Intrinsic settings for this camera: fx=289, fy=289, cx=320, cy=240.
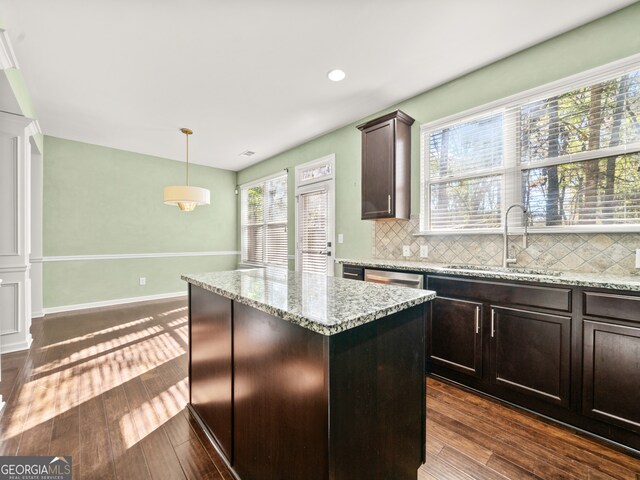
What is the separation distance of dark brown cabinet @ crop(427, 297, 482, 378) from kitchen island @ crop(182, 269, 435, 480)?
1.09 metres

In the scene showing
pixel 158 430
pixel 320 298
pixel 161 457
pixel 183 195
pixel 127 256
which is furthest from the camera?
pixel 127 256

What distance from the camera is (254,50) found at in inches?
98.3

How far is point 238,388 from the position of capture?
55.8 inches

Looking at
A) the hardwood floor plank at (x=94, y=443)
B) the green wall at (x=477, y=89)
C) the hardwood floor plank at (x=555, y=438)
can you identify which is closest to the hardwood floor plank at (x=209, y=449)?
the hardwood floor plank at (x=94, y=443)

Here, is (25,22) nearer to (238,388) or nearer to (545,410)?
(238,388)

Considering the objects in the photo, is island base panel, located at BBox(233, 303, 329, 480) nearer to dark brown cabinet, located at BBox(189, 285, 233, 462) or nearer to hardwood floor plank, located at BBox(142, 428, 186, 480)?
dark brown cabinet, located at BBox(189, 285, 233, 462)

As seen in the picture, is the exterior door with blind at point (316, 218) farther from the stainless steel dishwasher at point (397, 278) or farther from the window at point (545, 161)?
the window at point (545, 161)

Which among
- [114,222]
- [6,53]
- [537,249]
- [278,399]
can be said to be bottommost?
[278,399]

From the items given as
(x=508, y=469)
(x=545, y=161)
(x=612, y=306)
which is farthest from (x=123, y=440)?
(x=545, y=161)

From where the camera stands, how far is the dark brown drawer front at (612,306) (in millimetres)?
1579

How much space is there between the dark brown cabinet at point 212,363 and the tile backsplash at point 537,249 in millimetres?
2254

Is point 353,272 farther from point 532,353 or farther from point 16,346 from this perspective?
point 16,346

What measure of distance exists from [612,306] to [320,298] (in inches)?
67.6

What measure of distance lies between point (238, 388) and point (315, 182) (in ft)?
11.6
